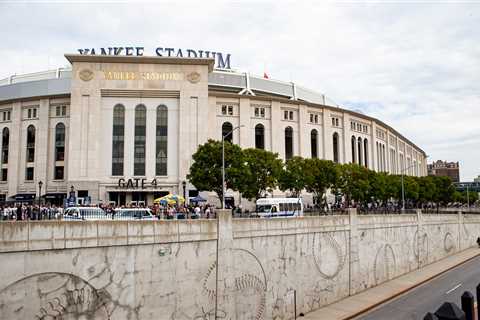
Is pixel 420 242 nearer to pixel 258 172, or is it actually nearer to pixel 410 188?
pixel 258 172

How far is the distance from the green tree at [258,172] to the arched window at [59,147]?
36.4 m

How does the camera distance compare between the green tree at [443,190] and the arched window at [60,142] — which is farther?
the green tree at [443,190]

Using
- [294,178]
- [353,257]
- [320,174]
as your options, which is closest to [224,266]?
[353,257]

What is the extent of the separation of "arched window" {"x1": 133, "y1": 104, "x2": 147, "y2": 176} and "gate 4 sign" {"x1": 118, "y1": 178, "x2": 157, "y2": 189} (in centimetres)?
131

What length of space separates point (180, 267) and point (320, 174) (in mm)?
50489

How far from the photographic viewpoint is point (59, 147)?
79.5m

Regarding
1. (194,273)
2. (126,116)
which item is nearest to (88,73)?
(126,116)

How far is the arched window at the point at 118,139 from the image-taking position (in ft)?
244

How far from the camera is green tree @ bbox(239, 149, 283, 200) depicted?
59.2 meters

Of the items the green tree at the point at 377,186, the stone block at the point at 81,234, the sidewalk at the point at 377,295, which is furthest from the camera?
the green tree at the point at 377,186

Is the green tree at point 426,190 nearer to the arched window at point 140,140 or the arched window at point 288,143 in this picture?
the arched window at point 288,143

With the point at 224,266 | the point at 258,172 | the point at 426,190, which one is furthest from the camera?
the point at 426,190

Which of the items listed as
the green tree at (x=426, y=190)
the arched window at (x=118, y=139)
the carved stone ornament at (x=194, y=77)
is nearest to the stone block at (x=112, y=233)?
the arched window at (x=118, y=139)

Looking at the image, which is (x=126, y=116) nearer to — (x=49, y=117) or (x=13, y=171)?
(x=49, y=117)
